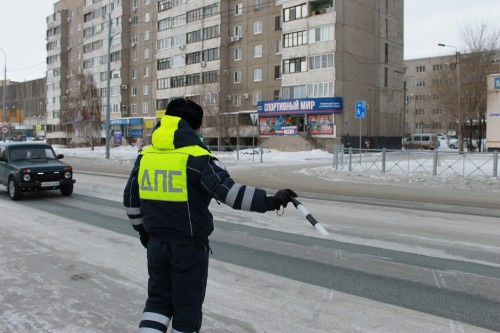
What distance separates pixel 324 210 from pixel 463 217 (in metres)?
2.92

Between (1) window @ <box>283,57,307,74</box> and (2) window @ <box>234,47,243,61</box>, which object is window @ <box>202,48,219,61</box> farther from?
(1) window @ <box>283,57,307,74</box>

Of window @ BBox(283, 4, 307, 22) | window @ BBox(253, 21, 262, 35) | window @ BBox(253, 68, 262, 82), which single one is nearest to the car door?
window @ BBox(283, 4, 307, 22)

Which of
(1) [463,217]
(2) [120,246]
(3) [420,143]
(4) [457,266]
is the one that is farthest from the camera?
(3) [420,143]

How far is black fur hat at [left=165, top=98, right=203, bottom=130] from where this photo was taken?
9.87 feet

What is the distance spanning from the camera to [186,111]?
3010 millimetres

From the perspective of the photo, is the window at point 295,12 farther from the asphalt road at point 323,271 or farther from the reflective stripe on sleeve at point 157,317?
the reflective stripe on sleeve at point 157,317

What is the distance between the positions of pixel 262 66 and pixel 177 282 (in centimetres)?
4916

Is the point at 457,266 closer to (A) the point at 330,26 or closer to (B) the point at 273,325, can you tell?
(B) the point at 273,325

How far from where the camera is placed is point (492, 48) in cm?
4253

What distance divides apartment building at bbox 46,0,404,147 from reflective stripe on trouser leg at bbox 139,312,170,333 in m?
29.8

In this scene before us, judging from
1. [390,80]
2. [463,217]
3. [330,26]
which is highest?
[330,26]

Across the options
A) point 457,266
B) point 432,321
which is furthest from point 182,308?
point 457,266

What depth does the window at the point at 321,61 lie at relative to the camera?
42.8 meters

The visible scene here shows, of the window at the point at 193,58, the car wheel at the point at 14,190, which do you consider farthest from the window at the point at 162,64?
the car wheel at the point at 14,190
